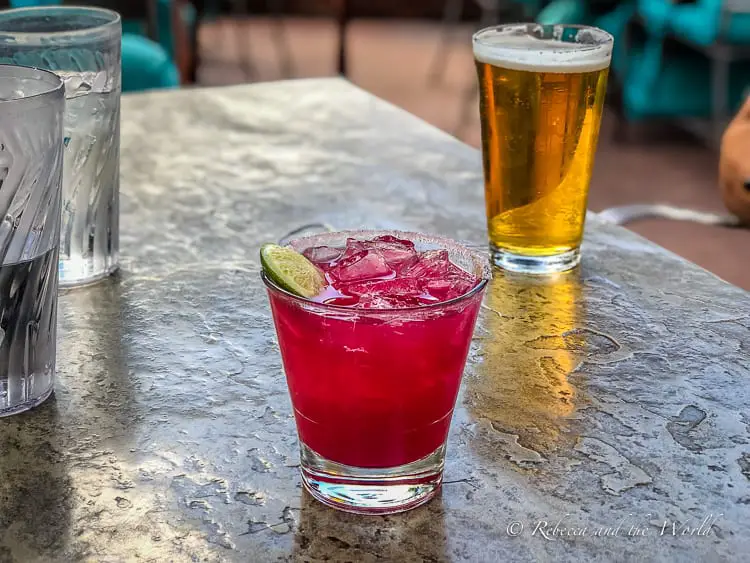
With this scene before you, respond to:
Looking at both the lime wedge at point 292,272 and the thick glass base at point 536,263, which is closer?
the lime wedge at point 292,272

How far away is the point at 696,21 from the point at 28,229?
3.42 m

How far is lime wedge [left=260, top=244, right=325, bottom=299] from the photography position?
54 cm

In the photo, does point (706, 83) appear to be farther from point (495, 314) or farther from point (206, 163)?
point (495, 314)

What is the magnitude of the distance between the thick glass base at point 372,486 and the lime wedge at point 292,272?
0.09 metres

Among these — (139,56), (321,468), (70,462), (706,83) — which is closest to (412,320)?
(321,468)

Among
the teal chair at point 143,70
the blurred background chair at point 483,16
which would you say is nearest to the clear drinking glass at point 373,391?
the teal chair at point 143,70

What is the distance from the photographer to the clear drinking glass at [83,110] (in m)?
0.80

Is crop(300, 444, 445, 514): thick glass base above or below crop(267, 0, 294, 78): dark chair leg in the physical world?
above

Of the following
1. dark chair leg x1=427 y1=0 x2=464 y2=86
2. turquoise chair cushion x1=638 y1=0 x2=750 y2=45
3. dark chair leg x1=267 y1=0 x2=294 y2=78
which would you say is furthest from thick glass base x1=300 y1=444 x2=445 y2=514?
dark chair leg x1=267 y1=0 x2=294 y2=78

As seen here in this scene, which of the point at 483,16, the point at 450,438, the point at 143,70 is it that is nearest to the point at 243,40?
the point at 483,16

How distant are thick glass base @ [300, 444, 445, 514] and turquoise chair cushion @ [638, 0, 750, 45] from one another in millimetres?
3311

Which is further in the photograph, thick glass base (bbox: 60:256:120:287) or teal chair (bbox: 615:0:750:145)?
teal chair (bbox: 615:0:750:145)

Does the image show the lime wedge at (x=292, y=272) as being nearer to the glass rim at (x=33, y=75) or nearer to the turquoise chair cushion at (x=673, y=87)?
the glass rim at (x=33, y=75)

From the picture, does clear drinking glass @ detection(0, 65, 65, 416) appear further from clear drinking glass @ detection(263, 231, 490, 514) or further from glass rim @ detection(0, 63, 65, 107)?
clear drinking glass @ detection(263, 231, 490, 514)
